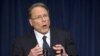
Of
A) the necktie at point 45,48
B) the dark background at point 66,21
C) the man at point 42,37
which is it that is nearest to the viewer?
the necktie at point 45,48

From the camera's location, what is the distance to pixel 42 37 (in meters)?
2.67

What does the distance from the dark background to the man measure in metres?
0.86

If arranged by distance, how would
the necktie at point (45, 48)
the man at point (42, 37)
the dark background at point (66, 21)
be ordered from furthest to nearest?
the dark background at point (66, 21) → the man at point (42, 37) → the necktie at point (45, 48)

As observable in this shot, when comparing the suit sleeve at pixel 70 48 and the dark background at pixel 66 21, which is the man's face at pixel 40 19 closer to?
the suit sleeve at pixel 70 48

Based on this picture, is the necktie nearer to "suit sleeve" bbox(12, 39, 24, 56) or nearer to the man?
the man

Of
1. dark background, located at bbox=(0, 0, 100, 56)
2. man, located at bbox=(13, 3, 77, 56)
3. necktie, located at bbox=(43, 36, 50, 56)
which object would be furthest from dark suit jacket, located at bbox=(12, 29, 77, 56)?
dark background, located at bbox=(0, 0, 100, 56)

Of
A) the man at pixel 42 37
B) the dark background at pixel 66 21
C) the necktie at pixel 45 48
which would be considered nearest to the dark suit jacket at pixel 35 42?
the man at pixel 42 37

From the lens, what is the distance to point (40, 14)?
105 inches

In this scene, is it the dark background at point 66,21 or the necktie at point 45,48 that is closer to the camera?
the necktie at point 45,48

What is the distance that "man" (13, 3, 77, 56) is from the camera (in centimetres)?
262

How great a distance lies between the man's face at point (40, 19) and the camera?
2627 millimetres

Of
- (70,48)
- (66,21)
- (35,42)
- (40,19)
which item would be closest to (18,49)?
(35,42)

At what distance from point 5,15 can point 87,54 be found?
1080 millimetres

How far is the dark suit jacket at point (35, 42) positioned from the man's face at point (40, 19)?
0.12m
